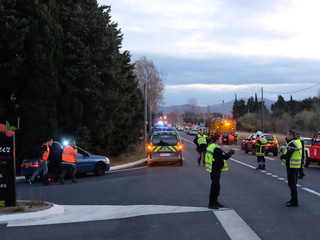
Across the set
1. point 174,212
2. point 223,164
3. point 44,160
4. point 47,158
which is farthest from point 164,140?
point 174,212

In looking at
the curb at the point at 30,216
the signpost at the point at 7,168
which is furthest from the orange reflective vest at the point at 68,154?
the curb at the point at 30,216

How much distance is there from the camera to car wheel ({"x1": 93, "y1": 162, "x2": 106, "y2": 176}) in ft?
56.3

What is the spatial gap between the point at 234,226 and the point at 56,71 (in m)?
14.0

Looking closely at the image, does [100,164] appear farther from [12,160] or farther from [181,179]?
[12,160]

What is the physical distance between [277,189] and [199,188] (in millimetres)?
2381

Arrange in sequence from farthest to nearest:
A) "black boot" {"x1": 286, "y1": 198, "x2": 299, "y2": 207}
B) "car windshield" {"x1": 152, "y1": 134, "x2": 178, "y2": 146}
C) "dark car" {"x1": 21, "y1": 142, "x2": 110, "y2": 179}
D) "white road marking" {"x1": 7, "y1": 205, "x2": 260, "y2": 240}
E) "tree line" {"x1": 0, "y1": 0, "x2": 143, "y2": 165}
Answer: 1. "car windshield" {"x1": 152, "y1": 134, "x2": 178, "y2": 146}
2. "tree line" {"x1": 0, "y1": 0, "x2": 143, "y2": 165}
3. "dark car" {"x1": 21, "y1": 142, "x2": 110, "y2": 179}
4. "black boot" {"x1": 286, "y1": 198, "x2": 299, "y2": 207}
5. "white road marking" {"x1": 7, "y1": 205, "x2": 260, "y2": 240}

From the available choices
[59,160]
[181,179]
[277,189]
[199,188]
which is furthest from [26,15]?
[277,189]

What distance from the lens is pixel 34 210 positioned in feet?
28.3

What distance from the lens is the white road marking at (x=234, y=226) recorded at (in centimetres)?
664

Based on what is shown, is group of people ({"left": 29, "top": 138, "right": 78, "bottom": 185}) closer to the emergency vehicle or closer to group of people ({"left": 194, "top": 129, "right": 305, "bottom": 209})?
group of people ({"left": 194, "top": 129, "right": 305, "bottom": 209})

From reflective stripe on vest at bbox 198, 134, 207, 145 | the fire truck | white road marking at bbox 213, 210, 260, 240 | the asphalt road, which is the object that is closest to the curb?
the asphalt road

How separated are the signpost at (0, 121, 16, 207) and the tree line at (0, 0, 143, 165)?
27.8 ft

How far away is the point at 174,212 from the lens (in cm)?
861

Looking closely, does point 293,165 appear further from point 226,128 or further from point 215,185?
point 226,128
